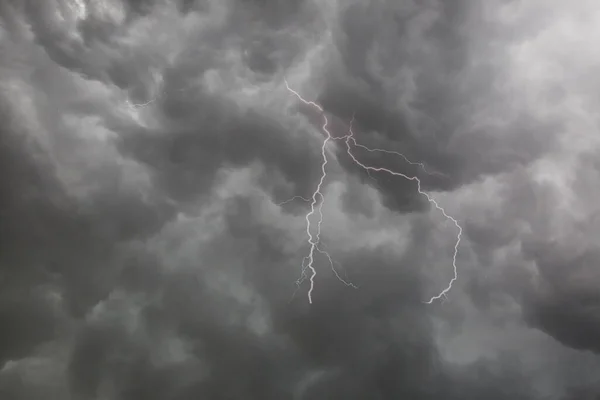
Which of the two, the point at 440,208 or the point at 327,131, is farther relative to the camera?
the point at 440,208

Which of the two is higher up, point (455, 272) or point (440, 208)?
point (440, 208)

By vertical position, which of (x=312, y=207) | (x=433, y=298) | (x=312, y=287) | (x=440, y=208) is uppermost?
(x=440, y=208)

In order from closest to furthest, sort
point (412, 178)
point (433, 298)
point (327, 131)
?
point (327, 131) < point (412, 178) < point (433, 298)

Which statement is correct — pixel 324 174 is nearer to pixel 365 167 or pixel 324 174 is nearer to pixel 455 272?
pixel 365 167

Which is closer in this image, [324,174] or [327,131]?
[327,131]

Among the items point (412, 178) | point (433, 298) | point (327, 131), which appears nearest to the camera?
point (327, 131)

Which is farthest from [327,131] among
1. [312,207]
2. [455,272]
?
[455,272]

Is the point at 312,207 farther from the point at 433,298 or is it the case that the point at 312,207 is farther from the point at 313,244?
the point at 433,298

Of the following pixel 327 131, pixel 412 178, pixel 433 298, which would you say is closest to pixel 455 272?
pixel 433 298

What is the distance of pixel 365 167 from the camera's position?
20.0m

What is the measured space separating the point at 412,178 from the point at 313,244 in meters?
6.78

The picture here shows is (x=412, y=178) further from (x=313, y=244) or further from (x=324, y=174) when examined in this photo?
(x=313, y=244)

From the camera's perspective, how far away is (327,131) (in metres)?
19.6

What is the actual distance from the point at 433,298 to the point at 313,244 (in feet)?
26.9
